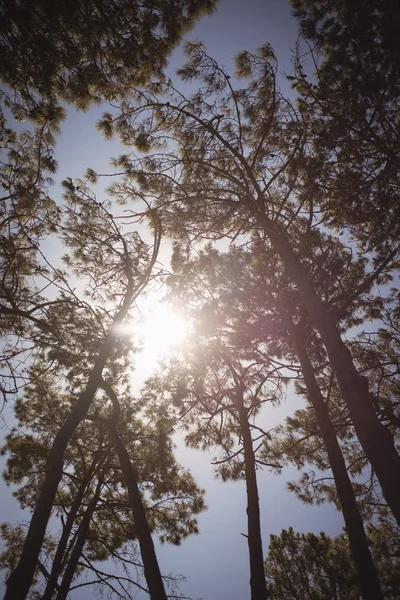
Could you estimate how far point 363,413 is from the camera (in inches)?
112

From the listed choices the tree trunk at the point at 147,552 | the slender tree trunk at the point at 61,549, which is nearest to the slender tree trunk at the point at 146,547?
the tree trunk at the point at 147,552

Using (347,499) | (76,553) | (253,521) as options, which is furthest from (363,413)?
(76,553)

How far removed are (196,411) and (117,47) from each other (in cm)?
698

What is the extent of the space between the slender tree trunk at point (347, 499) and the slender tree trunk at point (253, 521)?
1.76 metres

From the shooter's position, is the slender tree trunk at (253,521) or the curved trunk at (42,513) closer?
the curved trunk at (42,513)

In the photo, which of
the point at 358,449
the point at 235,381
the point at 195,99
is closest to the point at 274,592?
the point at 358,449

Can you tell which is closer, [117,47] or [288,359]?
[117,47]

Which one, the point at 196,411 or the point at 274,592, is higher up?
the point at 196,411

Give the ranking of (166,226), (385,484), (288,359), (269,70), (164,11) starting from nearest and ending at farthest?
(385,484)
(164,11)
(269,70)
(166,226)
(288,359)

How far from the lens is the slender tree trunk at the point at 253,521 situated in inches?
188

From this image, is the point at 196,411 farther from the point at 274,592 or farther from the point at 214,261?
the point at 274,592

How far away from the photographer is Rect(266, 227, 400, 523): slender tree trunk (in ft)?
8.20

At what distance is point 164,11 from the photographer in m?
4.07

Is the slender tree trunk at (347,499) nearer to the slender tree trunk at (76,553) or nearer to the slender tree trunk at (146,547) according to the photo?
the slender tree trunk at (146,547)
